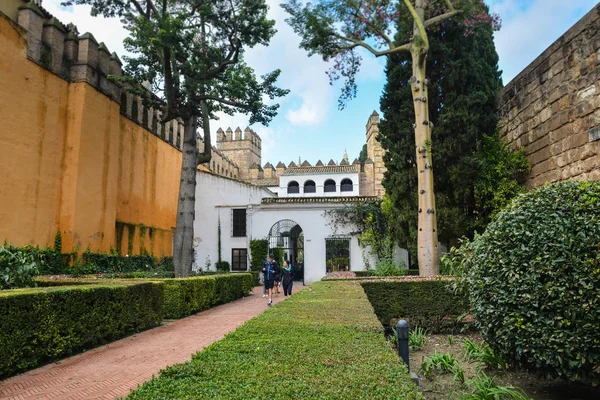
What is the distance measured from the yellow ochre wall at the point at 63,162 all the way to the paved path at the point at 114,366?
316 inches

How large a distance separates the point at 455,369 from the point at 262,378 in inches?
140

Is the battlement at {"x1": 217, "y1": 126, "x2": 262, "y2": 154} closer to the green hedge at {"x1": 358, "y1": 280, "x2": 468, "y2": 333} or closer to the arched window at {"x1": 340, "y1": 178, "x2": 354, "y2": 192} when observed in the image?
the arched window at {"x1": 340, "y1": 178, "x2": 354, "y2": 192}

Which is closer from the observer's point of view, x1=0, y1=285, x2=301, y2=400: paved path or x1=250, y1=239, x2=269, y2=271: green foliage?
x1=0, y1=285, x2=301, y2=400: paved path

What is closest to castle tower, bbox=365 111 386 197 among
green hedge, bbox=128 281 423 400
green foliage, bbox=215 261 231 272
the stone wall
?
green foliage, bbox=215 261 231 272

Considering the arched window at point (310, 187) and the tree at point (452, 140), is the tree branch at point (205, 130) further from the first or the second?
the arched window at point (310, 187)

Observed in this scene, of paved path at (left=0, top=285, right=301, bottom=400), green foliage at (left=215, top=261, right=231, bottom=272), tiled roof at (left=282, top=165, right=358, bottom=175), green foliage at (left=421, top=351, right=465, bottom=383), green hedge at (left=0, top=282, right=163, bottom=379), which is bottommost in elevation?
paved path at (left=0, top=285, right=301, bottom=400)

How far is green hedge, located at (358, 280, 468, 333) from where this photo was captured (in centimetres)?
770

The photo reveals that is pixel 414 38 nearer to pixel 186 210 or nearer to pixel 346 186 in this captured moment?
pixel 186 210

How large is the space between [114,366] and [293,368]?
13.9ft

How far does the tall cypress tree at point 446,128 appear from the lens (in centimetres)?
1231

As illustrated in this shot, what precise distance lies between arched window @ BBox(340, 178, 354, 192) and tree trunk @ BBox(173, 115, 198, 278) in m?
27.5

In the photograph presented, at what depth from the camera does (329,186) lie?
43.1 m

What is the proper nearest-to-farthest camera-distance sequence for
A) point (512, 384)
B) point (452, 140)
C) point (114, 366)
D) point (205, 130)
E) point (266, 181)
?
point (512, 384) → point (114, 366) → point (452, 140) → point (205, 130) → point (266, 181)

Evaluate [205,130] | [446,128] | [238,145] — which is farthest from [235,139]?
[446,128]
